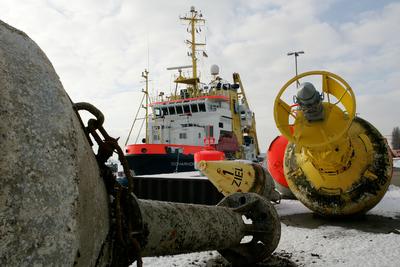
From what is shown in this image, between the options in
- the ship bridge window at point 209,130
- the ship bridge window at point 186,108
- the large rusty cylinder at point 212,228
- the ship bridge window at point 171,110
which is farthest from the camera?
the ship bridge window at point 171,110

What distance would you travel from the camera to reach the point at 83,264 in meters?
1.37

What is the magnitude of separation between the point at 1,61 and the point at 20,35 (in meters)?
0.28

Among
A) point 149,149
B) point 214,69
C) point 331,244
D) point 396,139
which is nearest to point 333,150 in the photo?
point 331,244

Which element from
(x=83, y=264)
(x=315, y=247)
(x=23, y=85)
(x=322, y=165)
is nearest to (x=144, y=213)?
(x=83, y=264)

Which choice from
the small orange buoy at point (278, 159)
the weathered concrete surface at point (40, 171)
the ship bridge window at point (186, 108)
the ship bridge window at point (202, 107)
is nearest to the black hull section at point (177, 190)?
the small orange buoy at point (278, 159)

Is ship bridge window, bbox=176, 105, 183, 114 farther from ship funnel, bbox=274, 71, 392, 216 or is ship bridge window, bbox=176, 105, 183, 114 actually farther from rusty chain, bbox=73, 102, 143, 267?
rusty chain, bbox=73, 102, 143, 267

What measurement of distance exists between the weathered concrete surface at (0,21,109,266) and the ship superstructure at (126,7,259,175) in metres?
18.1

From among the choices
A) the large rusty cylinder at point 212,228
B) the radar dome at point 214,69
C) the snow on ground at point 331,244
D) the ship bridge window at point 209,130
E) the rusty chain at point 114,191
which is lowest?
the snow on ground at point 331,244

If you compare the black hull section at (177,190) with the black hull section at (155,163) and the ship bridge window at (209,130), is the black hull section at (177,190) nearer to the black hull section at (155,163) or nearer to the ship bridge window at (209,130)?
the black hull section at (155,163)

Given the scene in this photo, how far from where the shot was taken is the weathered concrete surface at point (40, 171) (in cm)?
113

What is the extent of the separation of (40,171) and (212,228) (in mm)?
1670

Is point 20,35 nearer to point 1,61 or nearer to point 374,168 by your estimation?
point 1,61

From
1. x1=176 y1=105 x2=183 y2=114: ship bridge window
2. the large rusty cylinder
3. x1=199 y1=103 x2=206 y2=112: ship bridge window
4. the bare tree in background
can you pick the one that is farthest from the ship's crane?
the bare tree in background

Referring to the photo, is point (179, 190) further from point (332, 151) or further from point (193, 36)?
point (193, 36)
